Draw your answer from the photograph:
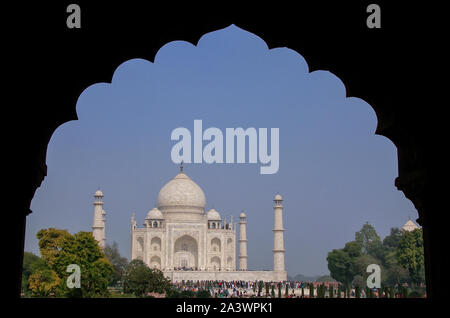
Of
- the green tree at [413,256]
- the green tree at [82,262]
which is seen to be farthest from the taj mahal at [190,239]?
the green tree at [82,262]

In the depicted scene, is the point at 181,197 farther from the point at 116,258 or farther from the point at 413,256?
the point at 413,256

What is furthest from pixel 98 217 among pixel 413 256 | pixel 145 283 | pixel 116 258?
pixel 413 256

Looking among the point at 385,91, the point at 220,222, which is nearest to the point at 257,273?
the point at 220,222

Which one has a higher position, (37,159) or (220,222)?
(220,222)

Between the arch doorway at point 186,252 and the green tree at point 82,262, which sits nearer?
the green tree at point 82,262

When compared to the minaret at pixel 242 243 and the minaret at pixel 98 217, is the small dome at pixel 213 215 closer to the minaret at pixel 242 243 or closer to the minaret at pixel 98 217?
the minaret at pixel 242 243
